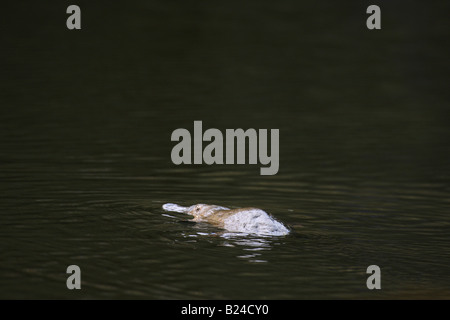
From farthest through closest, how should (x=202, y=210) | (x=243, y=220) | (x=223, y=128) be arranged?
1. (x=223, y=128)
2. (x=202, y=210)
3. (x=243, y=220)

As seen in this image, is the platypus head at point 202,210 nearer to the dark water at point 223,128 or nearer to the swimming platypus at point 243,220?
the swimming platypus at point 243,220

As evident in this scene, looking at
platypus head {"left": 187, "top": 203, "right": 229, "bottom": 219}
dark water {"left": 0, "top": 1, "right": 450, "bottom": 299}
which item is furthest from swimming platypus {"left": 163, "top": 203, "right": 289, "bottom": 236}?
dark water {"left": 0, "top": 1, "right": 450, "bottom": 299}

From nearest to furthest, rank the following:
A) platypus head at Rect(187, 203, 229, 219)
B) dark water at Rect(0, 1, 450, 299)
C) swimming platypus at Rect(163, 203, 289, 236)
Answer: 1. dark water at Rect(0, 1, 450, 299)
2. swimming platypus at Rect(163, 203, 289, 236)
3. platypus head at Rect(187, 203, 229, 219)

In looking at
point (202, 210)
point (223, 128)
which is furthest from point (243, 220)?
point (223, 128)

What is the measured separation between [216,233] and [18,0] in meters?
23.9

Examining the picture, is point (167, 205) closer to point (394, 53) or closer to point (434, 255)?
point (434, 255)

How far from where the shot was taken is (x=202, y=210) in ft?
32.3

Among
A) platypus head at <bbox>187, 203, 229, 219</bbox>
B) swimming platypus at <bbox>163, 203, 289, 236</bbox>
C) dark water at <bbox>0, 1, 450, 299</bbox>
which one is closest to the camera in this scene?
dark water at <bbox>0, 1, 450, 299</bbox>

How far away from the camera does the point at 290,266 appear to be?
793 cm

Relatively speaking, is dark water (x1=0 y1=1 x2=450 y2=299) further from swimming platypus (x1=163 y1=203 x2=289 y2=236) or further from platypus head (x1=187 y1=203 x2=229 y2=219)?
platypus head (x1=187 y1=203 x2=229 y2=219)

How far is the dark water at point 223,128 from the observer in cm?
787

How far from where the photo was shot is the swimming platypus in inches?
352

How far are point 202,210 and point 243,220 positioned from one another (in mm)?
893

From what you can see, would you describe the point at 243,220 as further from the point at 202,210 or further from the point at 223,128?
the point at 223,128
